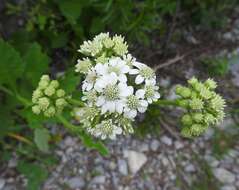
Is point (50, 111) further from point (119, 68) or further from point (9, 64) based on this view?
point (9, 64)

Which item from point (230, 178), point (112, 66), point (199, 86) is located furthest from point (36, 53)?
point (230, 178)

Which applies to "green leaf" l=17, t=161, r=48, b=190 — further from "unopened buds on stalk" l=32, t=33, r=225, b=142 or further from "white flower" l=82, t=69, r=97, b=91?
"white flower" l=82, t=69, r=97, b=91

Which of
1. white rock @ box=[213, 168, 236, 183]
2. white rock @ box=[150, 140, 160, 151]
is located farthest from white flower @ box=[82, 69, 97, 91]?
white rock @ box=[213, 168, 236, 183]


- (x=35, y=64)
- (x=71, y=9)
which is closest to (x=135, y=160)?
(x=35, y=64)

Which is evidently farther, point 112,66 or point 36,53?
point 36,53

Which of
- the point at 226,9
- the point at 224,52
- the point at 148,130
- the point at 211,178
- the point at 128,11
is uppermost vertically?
the point at 226,9

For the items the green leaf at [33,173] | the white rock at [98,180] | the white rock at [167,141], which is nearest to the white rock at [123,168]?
the white rock at [98,180]

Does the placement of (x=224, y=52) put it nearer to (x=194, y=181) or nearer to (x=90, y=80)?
(x=194, y=181)
